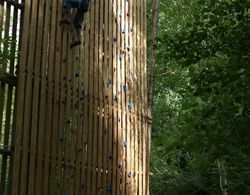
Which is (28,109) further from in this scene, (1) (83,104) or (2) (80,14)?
(2) (80,14)

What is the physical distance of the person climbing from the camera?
285 inches

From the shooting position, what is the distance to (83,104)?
24.0ft

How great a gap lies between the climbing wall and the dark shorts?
117 millimetres

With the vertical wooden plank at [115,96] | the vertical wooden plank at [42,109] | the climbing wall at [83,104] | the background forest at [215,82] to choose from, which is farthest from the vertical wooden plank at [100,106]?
the background forest at [215,82]

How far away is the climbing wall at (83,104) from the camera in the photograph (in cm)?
638

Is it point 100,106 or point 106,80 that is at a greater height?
point 106,80

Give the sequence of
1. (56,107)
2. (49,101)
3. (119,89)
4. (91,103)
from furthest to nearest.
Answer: (119,89), (91,103), (56,107), (49,101)

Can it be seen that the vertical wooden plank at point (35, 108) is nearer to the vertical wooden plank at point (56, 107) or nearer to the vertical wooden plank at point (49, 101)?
the vertical wooden plank at point (49, 101)

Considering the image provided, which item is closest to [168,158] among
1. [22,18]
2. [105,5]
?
[105,5]

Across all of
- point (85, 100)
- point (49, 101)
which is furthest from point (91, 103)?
point (49, 101)

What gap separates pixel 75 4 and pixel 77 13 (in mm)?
165

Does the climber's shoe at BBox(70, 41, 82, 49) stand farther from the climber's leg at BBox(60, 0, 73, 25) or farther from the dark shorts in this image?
the dark shorts

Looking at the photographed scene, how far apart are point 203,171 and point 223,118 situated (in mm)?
8500

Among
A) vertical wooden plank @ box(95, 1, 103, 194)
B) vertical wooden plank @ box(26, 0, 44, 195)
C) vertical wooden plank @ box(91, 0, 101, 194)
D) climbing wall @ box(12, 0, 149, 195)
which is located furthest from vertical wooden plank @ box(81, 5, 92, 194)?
vertical wooden plank @ box(26, 0, 44, 195)
